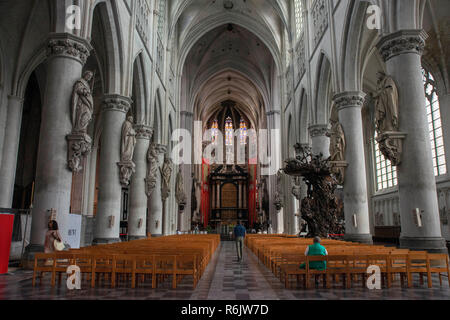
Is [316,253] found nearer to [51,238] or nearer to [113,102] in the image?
[51,238]

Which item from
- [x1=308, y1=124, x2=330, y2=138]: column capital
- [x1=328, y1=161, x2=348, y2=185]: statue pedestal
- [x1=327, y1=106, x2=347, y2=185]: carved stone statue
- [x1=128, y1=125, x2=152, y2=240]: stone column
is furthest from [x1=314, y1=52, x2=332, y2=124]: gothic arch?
[x1=128, y1=125, x2=152, y2=240]: stone column

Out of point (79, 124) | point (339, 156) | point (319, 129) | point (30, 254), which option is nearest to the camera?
point (30, 254)

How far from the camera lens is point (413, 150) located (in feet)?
28.7

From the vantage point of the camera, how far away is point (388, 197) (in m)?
23.4

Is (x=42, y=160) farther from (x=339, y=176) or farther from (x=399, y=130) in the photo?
(x=339, y=176)

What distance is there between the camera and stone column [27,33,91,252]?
7.98m

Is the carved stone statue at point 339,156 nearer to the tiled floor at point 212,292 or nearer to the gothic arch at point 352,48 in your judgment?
the gothic arch at point 352,48

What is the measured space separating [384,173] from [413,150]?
17510 millimetres

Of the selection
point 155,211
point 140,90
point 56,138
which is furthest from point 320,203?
point 56,138

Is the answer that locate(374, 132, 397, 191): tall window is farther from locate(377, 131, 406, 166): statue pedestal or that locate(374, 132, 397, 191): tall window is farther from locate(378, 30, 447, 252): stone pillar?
locate(377, 131, 406, 166): statue pedestal

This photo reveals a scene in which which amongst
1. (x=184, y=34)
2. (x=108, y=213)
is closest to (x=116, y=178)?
(x=108, y=213)

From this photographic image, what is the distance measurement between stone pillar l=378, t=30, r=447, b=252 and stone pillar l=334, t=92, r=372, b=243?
382 centimetres
